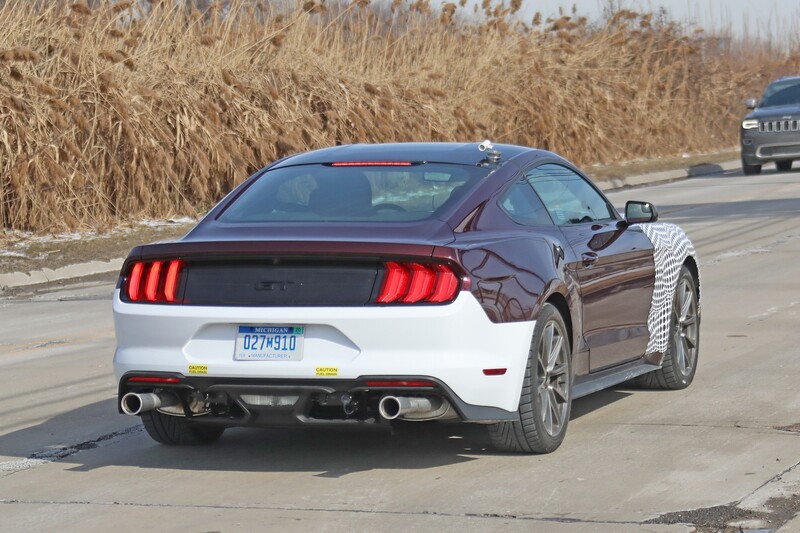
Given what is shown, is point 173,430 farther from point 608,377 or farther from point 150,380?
point 608,377

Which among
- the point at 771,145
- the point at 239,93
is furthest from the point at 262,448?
the point at 771,145

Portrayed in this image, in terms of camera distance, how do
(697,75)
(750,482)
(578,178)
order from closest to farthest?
(750,482) < (578,178) < (697,75)

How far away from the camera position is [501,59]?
104ft

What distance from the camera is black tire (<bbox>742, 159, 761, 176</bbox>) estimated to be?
1244 inches

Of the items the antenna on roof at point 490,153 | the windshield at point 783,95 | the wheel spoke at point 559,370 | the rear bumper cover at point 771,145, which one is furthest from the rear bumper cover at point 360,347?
the windshield at point 783,95

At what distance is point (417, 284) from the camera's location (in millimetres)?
6367

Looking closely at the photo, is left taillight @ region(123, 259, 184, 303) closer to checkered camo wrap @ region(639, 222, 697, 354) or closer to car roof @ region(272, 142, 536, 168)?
car roof @ region(272, 142, 536, 168)

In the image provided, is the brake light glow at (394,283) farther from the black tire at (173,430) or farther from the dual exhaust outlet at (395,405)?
the black tire at (173,430)

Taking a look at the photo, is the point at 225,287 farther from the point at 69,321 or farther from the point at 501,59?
the point at 501,59

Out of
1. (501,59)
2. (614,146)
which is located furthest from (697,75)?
(501,59)

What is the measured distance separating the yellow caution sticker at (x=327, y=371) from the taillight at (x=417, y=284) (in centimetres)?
34

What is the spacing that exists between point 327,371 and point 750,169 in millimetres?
26627

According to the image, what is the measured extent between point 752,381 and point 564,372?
209cm

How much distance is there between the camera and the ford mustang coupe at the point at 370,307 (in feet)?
20.8
